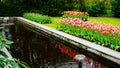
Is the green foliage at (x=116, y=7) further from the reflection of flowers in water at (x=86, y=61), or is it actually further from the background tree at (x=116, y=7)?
the reflection of flowers in water at (x=86, y=61)

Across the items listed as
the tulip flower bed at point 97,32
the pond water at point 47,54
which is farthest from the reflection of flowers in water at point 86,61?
the tulip flower bed at point 97,32

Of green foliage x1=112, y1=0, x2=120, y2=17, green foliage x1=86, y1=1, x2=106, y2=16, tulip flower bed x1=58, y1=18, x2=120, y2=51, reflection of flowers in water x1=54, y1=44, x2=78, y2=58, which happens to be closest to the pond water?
reflection of flowers in water x1=54, y1=44, x2=78, y2=58

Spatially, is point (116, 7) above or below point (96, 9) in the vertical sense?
above

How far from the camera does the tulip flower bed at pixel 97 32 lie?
11.2 meters

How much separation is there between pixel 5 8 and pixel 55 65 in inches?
1036

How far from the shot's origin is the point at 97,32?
12609 millimetres

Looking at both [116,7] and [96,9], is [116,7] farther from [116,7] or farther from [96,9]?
[96,9]

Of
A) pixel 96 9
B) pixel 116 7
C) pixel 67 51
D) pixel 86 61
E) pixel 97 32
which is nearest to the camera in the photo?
pixel 86 61

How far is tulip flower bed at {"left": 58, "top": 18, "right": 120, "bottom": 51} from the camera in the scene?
1122cm

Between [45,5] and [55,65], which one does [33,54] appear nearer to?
[55,65]

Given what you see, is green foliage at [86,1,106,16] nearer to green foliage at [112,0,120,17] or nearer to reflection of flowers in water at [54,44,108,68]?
green foliage at [112,0,120,17]

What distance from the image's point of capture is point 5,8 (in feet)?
112

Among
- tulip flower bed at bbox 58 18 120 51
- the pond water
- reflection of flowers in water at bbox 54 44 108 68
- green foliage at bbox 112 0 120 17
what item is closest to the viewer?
reflection of flowers in water at bbox 54 44 108 68

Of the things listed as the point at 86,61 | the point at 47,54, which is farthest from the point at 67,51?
the point at 86,61
